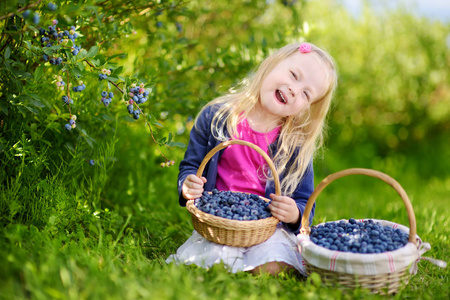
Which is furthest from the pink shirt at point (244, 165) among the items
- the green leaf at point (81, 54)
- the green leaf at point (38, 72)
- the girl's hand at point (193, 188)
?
the green leaf at point (38, 72)

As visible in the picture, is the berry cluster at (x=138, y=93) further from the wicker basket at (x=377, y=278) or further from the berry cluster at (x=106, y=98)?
the wicker basket at (x=377, y=278)

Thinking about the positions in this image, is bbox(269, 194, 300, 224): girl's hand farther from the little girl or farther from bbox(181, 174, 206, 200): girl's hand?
bbox(181, 174, 206, 200): girl's hand

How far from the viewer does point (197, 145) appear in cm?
253

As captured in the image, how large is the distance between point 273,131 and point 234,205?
0.60 metres

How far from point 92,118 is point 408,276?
1.83 m

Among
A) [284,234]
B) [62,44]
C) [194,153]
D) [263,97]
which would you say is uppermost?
[62,44]

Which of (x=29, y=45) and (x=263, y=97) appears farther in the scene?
(x=263, y=97)

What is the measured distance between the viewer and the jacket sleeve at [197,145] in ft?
8.23

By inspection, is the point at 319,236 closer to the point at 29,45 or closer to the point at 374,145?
the point at 29,45

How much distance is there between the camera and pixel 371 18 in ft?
18.7

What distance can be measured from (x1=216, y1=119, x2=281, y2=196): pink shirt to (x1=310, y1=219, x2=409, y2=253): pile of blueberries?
46cm

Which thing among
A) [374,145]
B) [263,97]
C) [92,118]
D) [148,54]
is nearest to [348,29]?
[374,145]

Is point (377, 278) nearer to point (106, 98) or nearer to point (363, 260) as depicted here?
point (363, 260)

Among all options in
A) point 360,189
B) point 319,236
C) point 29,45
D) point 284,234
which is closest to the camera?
point 29,45
